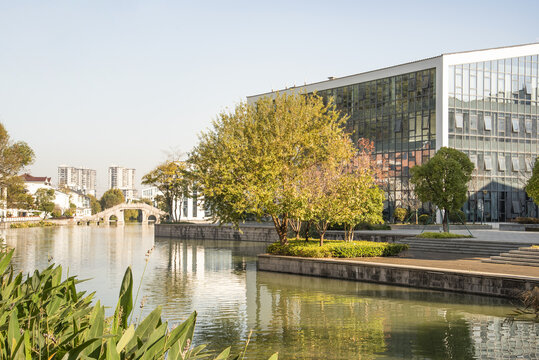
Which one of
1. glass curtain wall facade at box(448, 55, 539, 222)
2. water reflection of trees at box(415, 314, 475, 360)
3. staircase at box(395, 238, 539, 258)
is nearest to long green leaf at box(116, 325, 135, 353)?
water reflection of trees at box(415, 314, 475, 360)

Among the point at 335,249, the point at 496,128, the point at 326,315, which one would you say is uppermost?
the point at 496,128

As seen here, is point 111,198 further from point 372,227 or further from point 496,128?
point 372,227

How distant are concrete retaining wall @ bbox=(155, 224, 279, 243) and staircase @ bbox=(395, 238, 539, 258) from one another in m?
20.4

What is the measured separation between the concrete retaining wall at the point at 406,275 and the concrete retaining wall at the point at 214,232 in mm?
25409

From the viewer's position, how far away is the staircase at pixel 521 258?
25.9 metres

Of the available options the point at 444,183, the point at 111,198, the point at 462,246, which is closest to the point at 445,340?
the point at 462,246

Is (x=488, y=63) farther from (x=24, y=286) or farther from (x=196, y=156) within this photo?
(x=24, y=286)

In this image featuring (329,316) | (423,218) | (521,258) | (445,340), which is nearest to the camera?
(445,340)

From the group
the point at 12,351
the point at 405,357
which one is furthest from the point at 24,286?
the point at 405,357

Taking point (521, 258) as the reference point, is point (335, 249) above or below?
above

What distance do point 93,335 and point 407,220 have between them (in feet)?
184

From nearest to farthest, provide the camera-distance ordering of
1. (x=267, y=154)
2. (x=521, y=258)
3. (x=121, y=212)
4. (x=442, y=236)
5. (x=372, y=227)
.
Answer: (x=521, y=258) < (x=267, y=154) < (x=442, y=236) < (x=372, y=227) < (x=121, y=212)

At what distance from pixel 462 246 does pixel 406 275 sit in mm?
12655

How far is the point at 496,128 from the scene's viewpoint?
58.9m
